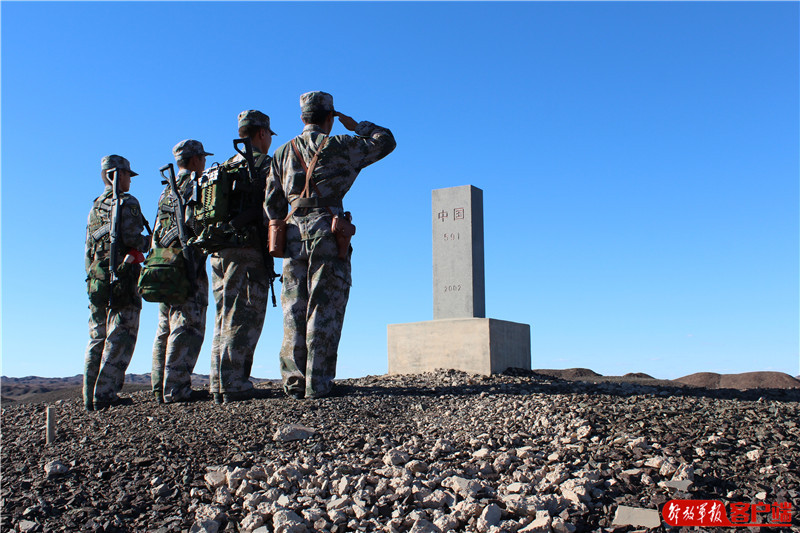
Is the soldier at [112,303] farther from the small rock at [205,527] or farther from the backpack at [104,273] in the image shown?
the small rock at [205,527]

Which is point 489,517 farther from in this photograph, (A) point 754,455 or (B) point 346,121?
(B) point 346,121

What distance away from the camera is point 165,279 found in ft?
18.5

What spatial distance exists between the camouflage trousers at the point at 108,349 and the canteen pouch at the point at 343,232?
2.64 meters

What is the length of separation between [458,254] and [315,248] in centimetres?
495

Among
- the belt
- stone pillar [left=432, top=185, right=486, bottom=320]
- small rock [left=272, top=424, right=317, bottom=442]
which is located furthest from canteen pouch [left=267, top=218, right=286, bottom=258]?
stone pillar [left=432, top=185, right=486, bottom=320]

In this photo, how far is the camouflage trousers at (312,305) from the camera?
4969mm

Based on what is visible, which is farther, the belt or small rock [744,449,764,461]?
the belt

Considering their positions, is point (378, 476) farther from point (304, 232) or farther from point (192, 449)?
point (304, 232)

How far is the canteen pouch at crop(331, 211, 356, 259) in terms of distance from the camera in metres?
4.97

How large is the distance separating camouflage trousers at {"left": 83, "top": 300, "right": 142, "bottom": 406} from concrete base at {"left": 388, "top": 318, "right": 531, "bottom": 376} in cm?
391

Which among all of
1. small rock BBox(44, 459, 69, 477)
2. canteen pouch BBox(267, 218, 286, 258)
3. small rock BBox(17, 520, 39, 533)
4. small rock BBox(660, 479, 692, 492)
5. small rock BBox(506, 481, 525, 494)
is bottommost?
small rock BBox(17, 520, 39, 533)

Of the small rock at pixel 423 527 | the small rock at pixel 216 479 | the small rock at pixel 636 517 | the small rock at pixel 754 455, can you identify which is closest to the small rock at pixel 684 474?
the small rock at pixel 636 517

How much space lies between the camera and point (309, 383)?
4980mm

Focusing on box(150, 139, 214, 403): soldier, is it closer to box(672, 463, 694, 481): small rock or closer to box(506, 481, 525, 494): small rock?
box(506, 481, 525, 494): small rock
